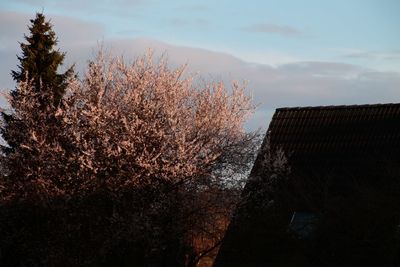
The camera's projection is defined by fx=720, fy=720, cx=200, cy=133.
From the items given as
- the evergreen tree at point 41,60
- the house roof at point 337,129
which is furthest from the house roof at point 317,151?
the evergreen tree at point 41,60

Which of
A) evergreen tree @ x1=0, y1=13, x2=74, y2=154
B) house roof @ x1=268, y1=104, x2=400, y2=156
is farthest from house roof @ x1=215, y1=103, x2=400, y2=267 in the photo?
evergreen tree @ x1=0, y1=13, x2=74, y2=154

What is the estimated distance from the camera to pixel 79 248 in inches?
662

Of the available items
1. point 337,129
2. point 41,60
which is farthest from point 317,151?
point 41,60

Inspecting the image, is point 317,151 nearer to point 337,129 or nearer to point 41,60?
point 337,129

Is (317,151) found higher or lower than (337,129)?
lower

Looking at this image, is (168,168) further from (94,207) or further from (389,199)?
(389,199)

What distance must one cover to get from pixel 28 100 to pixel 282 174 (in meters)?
6.87

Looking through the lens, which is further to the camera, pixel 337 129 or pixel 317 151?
pixel 337 129

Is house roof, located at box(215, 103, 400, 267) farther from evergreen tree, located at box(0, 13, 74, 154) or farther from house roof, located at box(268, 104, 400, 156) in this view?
evergreen tree, located at box(0, 13, 74, 154)

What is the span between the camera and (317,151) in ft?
67.5

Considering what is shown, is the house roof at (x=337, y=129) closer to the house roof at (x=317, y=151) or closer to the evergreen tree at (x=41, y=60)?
the house roof at (x=317, y=151)

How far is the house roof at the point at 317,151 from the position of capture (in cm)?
1842

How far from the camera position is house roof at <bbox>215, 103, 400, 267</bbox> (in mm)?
18422

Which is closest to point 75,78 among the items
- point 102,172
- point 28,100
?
point 28,100
